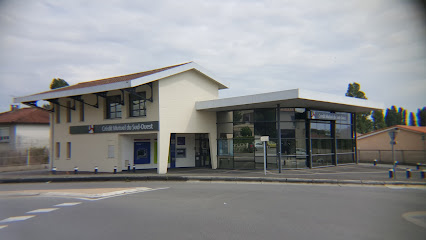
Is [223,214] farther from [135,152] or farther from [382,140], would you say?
[382,140]

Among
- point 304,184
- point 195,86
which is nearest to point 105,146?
point 195,86

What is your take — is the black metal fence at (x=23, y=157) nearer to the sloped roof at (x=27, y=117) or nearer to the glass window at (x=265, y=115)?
the sloped roof at (x=27, y=117)

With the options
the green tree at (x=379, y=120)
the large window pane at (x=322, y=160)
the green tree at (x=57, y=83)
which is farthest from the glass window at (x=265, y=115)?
the green tree at (x=379, y=120)

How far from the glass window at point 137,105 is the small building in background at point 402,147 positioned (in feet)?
62.1

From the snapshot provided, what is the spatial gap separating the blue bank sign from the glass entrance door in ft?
15.9

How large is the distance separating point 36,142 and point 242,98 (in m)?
25.9

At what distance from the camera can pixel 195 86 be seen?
834 inches

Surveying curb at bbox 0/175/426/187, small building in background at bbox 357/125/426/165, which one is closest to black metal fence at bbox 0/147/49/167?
curb at bbox 0/175/426/187

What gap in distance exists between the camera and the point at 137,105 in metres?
20.9

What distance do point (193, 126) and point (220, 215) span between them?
1262cm

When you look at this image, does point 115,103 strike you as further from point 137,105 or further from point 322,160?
point 322,160

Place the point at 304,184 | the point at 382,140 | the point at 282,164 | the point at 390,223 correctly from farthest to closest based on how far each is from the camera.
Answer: the point at 382,140
the point at 282,164
the point at 304,184
the point at 390,223

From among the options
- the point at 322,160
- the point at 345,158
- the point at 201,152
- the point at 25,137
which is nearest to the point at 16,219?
the point at 201,152

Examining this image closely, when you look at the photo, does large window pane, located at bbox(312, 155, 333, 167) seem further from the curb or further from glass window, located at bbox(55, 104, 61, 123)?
glass window, located at bbox(55, 104, 61, 123)
